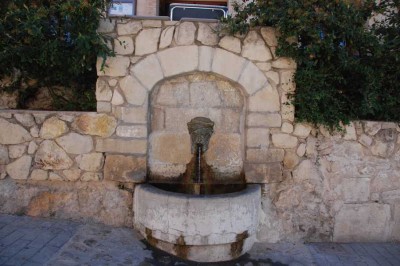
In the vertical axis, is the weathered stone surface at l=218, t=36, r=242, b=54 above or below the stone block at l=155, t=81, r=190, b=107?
above

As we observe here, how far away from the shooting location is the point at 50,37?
12.0ft

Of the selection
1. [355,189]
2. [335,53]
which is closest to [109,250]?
[355,189]

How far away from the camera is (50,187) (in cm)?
385

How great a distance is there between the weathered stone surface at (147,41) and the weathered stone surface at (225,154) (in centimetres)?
118

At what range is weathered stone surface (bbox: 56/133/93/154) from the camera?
3799 millimetres

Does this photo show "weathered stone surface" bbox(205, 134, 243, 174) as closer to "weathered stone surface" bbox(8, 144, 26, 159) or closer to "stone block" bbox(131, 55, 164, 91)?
"stone block" bbox(131, 55, 164, 91)

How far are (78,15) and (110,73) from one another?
64cm

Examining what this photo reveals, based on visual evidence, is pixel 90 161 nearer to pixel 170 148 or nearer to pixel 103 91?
pixel 103 91

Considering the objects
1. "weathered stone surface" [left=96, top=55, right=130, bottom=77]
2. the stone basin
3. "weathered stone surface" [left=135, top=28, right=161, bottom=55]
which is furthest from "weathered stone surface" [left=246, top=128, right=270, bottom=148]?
"weathered stone surface" [left=96, top=55, right=130, bottom=77]

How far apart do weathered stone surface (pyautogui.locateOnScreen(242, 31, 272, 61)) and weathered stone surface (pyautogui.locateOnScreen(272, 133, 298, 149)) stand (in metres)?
0.87

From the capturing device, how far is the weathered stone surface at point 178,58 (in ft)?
12.4

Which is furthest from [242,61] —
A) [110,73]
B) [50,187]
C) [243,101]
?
[50,187]

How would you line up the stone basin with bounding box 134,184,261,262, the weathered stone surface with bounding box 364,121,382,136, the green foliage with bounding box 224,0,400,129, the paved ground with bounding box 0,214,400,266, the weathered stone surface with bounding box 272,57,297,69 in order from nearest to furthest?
1. the paved ground with bounding box 0,214,400,266
2. the stone basin with bounding box 134,184,261,262
3. the green foliage with bounding box 224,0,400,129
4. the weathered stone surface with bounding box 272,57,297,69
5. the weathered stone surface with bounding box 364,121,382,136

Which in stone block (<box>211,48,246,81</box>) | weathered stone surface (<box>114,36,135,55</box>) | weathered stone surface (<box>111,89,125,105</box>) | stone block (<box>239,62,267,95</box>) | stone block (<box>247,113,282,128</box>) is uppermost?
weathered stone surface (<box>114,36,135,55</box>)
